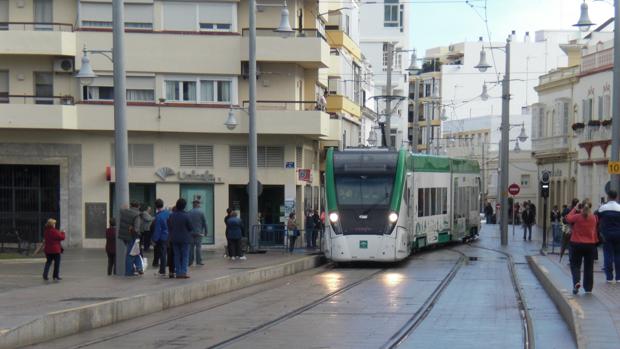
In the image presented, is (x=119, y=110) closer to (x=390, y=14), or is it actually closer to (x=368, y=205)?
(x=368, y=205)

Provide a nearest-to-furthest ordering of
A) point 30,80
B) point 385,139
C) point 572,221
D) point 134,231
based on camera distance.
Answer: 1. point 572,221
2. point 134,231
3. point 30,80
4. point 385,139

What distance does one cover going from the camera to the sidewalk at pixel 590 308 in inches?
505

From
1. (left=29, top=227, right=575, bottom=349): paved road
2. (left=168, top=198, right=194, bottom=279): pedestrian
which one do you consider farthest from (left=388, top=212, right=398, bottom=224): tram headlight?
(left=168, top=198, right=194, bottom=279): pedestrian

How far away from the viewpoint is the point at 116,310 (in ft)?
56.0

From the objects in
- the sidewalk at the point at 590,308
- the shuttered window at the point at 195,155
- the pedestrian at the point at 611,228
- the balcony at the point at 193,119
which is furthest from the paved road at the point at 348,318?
the shuttered window at the point at 195,155

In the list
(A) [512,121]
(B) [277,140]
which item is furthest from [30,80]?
(A) [512,121]

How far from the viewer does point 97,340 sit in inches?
581

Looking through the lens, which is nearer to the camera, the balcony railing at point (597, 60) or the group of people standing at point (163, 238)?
the group of people standing at point (163, 238)

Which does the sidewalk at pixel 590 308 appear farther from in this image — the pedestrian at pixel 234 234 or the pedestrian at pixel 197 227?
the pedestrian at pixel 234 234

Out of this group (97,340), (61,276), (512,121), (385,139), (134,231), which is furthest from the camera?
(512,121)

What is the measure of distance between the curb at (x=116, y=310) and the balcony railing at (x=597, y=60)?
30725 mm

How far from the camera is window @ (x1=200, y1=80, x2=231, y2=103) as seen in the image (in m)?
39.7

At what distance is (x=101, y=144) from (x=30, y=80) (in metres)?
3.49

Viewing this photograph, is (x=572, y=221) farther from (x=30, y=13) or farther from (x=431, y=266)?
(x=30, y=13)
